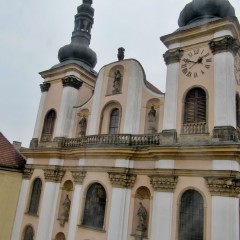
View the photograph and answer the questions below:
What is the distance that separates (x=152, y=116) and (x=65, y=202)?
24.0 feet

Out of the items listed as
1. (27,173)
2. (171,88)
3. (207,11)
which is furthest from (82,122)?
(207,11)

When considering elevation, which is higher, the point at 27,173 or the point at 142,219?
the point at 27,173

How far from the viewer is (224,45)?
1325cm

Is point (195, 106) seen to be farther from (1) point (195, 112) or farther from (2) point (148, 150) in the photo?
(2) point (148, 150)

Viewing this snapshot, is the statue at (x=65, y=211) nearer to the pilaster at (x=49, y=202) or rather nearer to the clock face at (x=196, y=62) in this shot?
the pilaster at (x=49, y=202)

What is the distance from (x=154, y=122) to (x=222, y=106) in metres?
3.86

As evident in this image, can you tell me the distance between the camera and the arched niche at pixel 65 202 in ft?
54.6

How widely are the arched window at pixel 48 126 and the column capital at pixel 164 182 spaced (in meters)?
8.89

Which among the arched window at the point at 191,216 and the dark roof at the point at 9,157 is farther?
the dark roof at the point at 9,157

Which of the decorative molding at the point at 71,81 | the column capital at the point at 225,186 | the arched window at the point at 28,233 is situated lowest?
the arched window at the point at 28,233

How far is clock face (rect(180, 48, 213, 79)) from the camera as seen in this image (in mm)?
13844

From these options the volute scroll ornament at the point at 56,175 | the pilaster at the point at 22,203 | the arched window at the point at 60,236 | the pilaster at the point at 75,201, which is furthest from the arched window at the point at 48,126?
the arched window at the point at 60,236

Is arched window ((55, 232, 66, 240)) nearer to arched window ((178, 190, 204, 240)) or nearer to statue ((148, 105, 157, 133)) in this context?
arched window ((178, 190, 204, 240))

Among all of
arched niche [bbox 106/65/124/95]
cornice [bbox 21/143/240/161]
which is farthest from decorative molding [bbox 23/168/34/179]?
arched niche [bbox 106/65/124/95]
